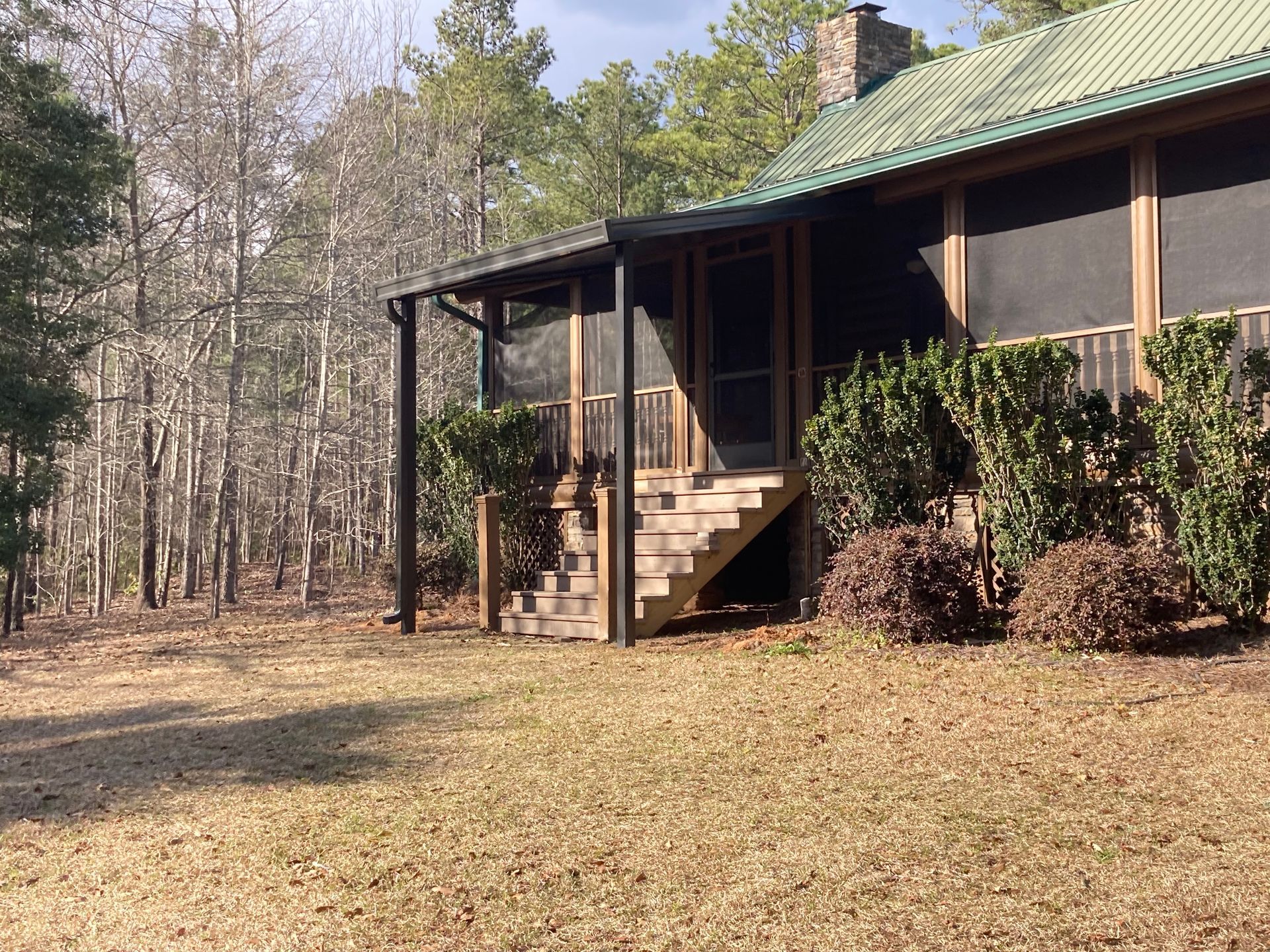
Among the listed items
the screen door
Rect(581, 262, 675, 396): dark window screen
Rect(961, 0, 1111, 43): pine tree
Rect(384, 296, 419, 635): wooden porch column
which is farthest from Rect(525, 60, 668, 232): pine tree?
Rect(384, 296, 419, 635): wooden porch column

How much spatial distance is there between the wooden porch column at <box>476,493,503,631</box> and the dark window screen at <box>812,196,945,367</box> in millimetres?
3463

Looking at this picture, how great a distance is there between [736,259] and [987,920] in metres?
9.01

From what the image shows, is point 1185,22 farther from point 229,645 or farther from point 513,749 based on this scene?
point 229,645

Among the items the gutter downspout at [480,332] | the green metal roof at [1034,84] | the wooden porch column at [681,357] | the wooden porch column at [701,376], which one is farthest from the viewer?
the gutter downspout at [480,332]

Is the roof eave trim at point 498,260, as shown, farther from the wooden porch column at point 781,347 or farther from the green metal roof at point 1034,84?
the green metal roof at point 1034,84

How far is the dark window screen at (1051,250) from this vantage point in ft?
29.9

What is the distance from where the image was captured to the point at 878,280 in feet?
35.1

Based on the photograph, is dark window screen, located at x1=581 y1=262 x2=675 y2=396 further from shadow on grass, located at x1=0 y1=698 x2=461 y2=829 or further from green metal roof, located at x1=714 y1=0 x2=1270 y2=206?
shadow on grass, located at x1=0 y1=698 x2=461 y2=829

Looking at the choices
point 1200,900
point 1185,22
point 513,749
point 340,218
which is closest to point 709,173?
point 340,218

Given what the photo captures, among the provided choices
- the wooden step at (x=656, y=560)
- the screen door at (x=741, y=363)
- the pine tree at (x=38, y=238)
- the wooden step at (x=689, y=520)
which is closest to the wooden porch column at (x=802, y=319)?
the screen door at (x=741, y=363)

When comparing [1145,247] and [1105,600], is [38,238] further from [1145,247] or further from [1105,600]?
[1105,600]

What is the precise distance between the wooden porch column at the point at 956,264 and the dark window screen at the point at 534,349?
16.2ft

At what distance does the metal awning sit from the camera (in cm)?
927

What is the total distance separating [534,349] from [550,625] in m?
4.73
